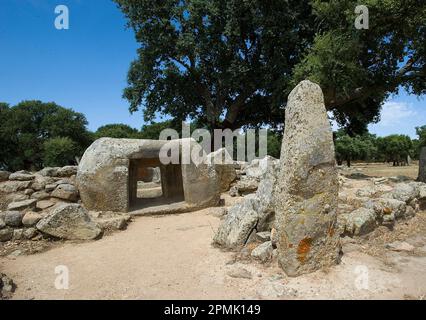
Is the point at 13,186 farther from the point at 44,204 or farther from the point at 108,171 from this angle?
the point at 108,171

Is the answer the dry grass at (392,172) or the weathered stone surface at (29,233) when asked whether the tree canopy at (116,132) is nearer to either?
the dry grass at (392,172)

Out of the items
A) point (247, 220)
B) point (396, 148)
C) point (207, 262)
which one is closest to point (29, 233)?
point (207, 262)

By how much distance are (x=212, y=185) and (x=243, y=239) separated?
3911mm

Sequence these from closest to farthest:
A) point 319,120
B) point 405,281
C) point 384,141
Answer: point 405,281, point 319,120, point 384,141

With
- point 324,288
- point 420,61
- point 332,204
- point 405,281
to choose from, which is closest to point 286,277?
point 324,288

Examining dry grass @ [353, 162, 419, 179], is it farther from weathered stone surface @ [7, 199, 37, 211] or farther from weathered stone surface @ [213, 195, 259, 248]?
weathered stone surface @ [7, 199, 37, 211]

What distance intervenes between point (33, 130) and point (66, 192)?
2394 centimetres

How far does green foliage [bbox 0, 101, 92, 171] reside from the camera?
1070 inches

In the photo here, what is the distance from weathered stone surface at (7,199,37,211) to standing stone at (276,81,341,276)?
21.0 feet

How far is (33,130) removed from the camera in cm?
2898

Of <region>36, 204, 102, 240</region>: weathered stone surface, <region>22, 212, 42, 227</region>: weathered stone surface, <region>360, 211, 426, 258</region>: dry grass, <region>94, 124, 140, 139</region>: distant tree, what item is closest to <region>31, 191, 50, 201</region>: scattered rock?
<region>22, 212, 42, 227</region>: weathered stone surface
